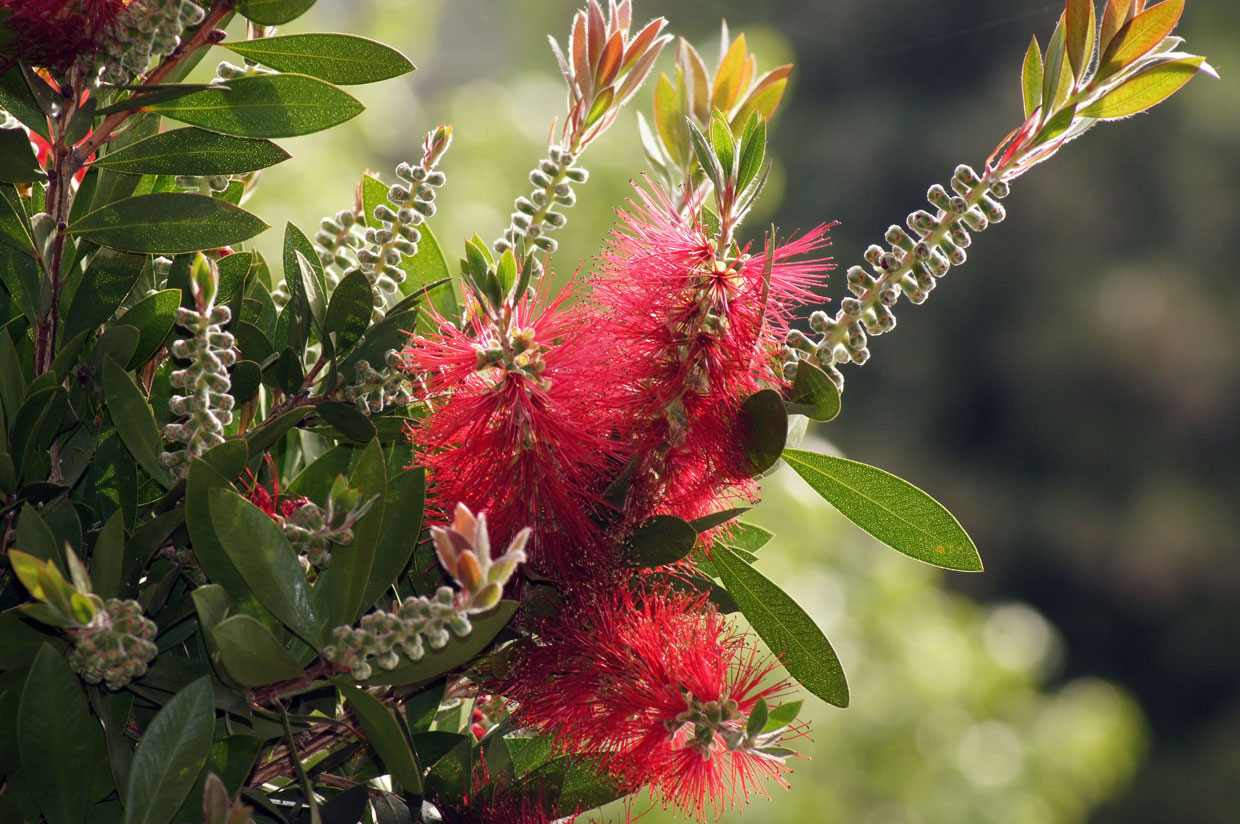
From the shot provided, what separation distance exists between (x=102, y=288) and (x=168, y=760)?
138 mm

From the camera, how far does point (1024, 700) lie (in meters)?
2.89

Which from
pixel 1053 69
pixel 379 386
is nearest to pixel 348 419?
pixel 379 386

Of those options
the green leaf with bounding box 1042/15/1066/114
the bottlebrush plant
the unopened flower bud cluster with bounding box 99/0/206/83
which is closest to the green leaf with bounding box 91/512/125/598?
the bottlebrush plant

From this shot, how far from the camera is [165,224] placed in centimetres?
29

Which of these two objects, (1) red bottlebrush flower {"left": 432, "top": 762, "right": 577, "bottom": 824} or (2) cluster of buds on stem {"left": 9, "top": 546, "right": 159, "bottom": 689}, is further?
(1) red bottlebrush flower {"left": 432, "top": 762, "right": 577, "bottom": 824}

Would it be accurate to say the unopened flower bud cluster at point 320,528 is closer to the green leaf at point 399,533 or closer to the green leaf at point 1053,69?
the green leaf at point 399,533

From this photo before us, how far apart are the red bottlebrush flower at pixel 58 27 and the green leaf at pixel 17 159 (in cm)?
2

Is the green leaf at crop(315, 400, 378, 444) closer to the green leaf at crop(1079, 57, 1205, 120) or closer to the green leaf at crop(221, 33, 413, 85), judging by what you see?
the green leaf at crop(221, 33, 413, 85)

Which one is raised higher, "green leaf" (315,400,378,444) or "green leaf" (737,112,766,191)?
"green leaf" (737,112,766,191)

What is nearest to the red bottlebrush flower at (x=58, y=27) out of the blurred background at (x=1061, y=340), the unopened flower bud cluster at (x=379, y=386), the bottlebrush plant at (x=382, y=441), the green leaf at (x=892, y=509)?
the bottlebrush plant at (x=382, y=441)

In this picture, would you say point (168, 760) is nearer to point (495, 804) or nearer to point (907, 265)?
point (495, 804)

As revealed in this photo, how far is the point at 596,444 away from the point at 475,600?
0.28 ft

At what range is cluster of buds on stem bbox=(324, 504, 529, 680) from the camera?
201 mm

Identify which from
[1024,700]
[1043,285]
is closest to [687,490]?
[1024,700]
